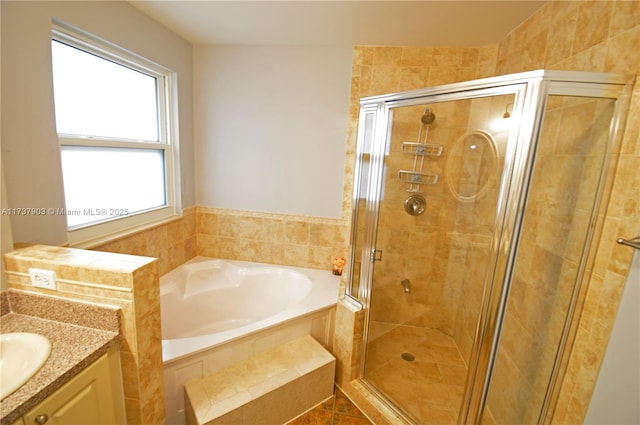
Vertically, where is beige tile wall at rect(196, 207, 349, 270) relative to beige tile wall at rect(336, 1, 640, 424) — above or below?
below

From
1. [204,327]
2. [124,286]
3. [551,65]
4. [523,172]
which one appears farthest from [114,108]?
[551,65]

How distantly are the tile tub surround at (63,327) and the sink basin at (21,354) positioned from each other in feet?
0.07

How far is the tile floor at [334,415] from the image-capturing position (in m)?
1.62

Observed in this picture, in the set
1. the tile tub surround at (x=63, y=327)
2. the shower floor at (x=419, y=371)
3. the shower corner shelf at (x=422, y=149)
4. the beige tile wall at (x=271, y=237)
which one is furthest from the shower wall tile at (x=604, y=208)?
the tile tub surround at (x=63, y=327)

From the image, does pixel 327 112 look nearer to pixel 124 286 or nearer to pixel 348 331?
pixel 348 331

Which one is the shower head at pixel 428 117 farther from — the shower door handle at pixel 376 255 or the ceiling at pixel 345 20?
the shower door handle at pixel 376 255

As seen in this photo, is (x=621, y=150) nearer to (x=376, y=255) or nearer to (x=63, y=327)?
(x=376, y=255)

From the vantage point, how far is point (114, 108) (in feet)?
5.91

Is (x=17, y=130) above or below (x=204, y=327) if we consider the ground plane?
above

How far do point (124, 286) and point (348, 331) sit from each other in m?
1.33

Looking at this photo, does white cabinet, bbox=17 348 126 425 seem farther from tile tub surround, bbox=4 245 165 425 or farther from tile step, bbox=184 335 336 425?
tile step, bbox=184 335 336 425

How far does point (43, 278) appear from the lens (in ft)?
3.49

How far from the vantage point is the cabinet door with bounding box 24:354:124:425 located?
82 cm

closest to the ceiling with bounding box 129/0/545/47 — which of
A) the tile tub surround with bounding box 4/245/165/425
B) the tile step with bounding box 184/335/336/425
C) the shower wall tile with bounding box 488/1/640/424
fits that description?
the shower wall tile with bounding box 488/1/640/424
